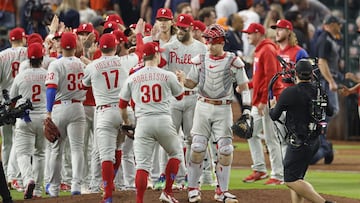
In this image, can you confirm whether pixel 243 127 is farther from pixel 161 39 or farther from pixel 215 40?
pixel 161 39

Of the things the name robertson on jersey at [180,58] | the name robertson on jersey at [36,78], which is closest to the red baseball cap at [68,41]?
the name robertson on jersey at [36,78]

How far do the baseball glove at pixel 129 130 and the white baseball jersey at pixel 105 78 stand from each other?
45 centimetres

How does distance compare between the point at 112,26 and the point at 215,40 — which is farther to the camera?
the point at 112,26

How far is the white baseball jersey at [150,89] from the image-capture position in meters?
14.0

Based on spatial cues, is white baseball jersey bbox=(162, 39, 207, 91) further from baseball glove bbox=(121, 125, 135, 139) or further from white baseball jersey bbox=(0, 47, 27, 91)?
white baseball jersey bbox=(0, 47, 27, 91)

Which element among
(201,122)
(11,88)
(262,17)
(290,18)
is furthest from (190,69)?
(262,17)

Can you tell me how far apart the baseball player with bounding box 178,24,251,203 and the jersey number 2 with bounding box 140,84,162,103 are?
91 centimetres

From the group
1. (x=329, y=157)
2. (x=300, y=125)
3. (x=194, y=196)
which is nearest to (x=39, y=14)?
(x=329, y=157)

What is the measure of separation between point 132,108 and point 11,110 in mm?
1799

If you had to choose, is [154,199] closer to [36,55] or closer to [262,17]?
[36,55]

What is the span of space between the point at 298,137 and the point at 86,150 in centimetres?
423

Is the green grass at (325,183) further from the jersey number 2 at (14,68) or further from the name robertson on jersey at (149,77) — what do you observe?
the name robertson on jersey at (149,77)

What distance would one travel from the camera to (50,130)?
50.4 feet

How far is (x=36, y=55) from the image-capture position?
15.9 metres
